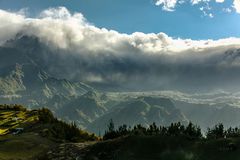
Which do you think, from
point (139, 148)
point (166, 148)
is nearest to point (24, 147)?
point (139, 148)

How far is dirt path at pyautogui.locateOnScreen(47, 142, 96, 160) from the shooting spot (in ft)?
259

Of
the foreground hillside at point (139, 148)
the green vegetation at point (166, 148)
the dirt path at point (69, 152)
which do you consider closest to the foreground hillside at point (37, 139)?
the foreground hillside at point (139, 148)

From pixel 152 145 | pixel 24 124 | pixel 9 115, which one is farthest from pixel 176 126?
pixel 9 115

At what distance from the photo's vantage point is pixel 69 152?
271 feet

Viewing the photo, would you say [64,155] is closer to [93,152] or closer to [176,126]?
[93,152]

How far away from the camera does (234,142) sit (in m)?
72.5

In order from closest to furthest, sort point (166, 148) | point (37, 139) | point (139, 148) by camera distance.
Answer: point (166, 148) → point (139, 148) → point (37, 139)

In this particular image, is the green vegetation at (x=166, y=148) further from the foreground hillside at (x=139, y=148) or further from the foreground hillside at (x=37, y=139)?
the foreground hillside at (x=37, y=139)

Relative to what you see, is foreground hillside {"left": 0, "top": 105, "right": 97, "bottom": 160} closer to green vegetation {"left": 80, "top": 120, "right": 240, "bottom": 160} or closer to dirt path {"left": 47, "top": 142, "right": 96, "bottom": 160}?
dirt path {"left": 47, "top": 142, "right": 96, "bottom": 160}

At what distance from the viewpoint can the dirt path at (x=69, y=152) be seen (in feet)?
259

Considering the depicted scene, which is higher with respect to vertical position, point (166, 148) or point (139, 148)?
point (166, 148)

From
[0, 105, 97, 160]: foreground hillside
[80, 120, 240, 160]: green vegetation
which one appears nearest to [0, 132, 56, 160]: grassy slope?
[0, 105, 97, 160]: foreground hillside

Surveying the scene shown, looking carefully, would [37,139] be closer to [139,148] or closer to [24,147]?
[24,147]

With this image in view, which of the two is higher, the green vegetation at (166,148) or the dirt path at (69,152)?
the green vegetation at (166,148)
